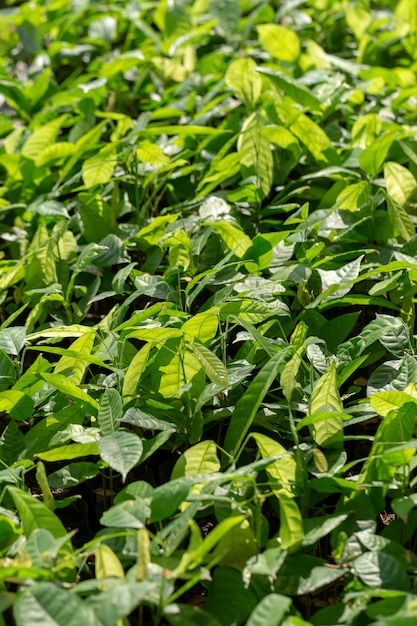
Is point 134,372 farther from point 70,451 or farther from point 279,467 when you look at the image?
point 279,467

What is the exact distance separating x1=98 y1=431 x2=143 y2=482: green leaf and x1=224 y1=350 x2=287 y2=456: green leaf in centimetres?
18

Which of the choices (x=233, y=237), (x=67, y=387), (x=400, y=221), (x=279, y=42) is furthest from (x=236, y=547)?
(x=279, y=42)

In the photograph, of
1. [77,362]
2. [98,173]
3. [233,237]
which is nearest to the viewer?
[77,362]

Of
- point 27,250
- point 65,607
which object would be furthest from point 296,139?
point 65,607

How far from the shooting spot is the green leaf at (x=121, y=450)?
4.17 feet

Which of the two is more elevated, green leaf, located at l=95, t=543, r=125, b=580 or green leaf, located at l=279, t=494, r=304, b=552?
green leaf, located at l=95, t=543, r=125, b=580

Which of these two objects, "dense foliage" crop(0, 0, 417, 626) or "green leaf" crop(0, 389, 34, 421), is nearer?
"dense foliage" crop(0, 0, 417, 626)

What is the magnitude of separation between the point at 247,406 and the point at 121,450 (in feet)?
0.79

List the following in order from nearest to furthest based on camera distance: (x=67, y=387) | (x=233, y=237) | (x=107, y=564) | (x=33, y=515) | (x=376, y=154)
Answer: (x=107, y=564) → (x=33, y=515) → (x=67, y=387) → (x=233, y=237) → (x=376, y=154)

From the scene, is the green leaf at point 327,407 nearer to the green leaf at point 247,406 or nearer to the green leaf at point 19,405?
the green leaf at point 247,406

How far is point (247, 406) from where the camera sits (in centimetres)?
142

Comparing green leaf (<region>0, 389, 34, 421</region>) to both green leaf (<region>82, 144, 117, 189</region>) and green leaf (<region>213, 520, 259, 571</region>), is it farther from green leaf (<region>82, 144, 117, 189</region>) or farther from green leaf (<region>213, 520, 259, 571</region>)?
green leaf (<region>82, 144, 117, 189</region>)

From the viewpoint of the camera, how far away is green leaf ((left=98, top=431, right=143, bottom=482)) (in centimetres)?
127

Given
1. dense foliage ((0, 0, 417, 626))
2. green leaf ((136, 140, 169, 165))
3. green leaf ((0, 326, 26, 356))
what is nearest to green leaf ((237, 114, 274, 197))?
dense foliage ((0, 0, 417, 626))
